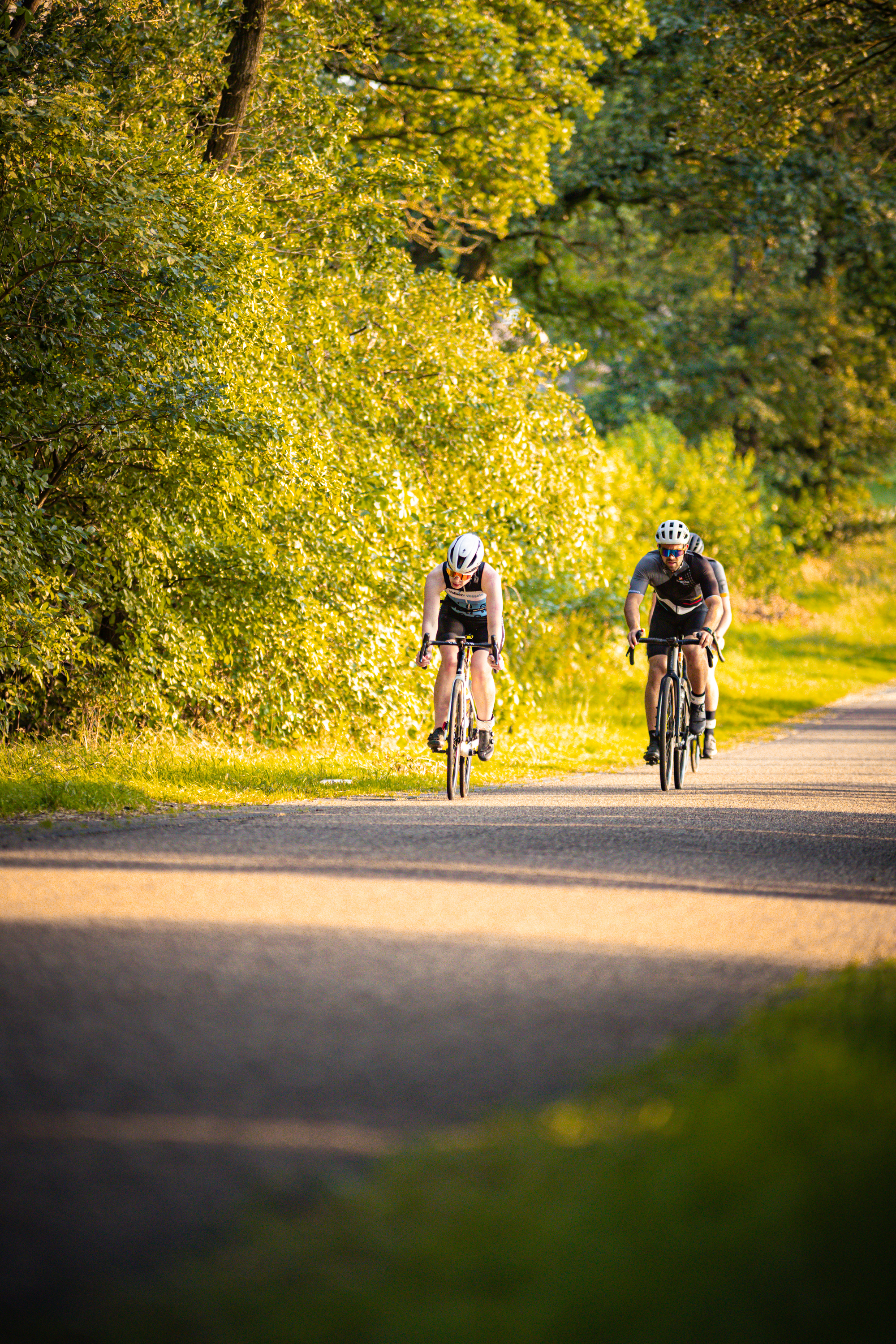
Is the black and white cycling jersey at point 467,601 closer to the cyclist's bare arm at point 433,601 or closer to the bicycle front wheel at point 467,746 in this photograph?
the cyclist's bare arm at point 433,601

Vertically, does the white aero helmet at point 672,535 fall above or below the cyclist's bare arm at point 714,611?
above

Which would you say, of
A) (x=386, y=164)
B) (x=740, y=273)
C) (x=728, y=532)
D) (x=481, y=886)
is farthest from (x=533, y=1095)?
(x=740, y=273)

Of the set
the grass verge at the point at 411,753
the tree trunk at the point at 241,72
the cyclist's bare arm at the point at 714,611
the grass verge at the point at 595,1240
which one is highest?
the tree trunk at the point at 241,72

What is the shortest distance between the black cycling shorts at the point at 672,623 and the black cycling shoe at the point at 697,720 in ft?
2.26

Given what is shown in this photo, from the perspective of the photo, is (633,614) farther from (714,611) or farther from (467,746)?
(467,746)

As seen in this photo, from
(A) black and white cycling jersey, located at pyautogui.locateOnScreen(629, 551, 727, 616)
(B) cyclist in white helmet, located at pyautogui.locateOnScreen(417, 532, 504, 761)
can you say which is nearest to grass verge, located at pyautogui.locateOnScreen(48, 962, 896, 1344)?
(B) cyclist in white helmet, located at pyautogui.locateOnScreen(417, 532, 504, 761)

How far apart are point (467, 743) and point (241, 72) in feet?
27.1

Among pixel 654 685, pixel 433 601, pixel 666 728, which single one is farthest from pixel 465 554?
pixel 666 728

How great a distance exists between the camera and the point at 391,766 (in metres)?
13.2

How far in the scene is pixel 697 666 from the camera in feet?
42.3

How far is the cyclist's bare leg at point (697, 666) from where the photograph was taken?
42.3 ft

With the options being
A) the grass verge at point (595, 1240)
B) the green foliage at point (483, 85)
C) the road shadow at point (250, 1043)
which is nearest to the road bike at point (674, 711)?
the road shadow at point (250, 1043)

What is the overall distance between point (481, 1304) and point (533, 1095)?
4.04ft

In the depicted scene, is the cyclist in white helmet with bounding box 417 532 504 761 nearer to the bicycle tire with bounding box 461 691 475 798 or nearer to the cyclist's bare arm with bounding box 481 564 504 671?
the cyclist's bare arm with bounding box 481 564 504 671
